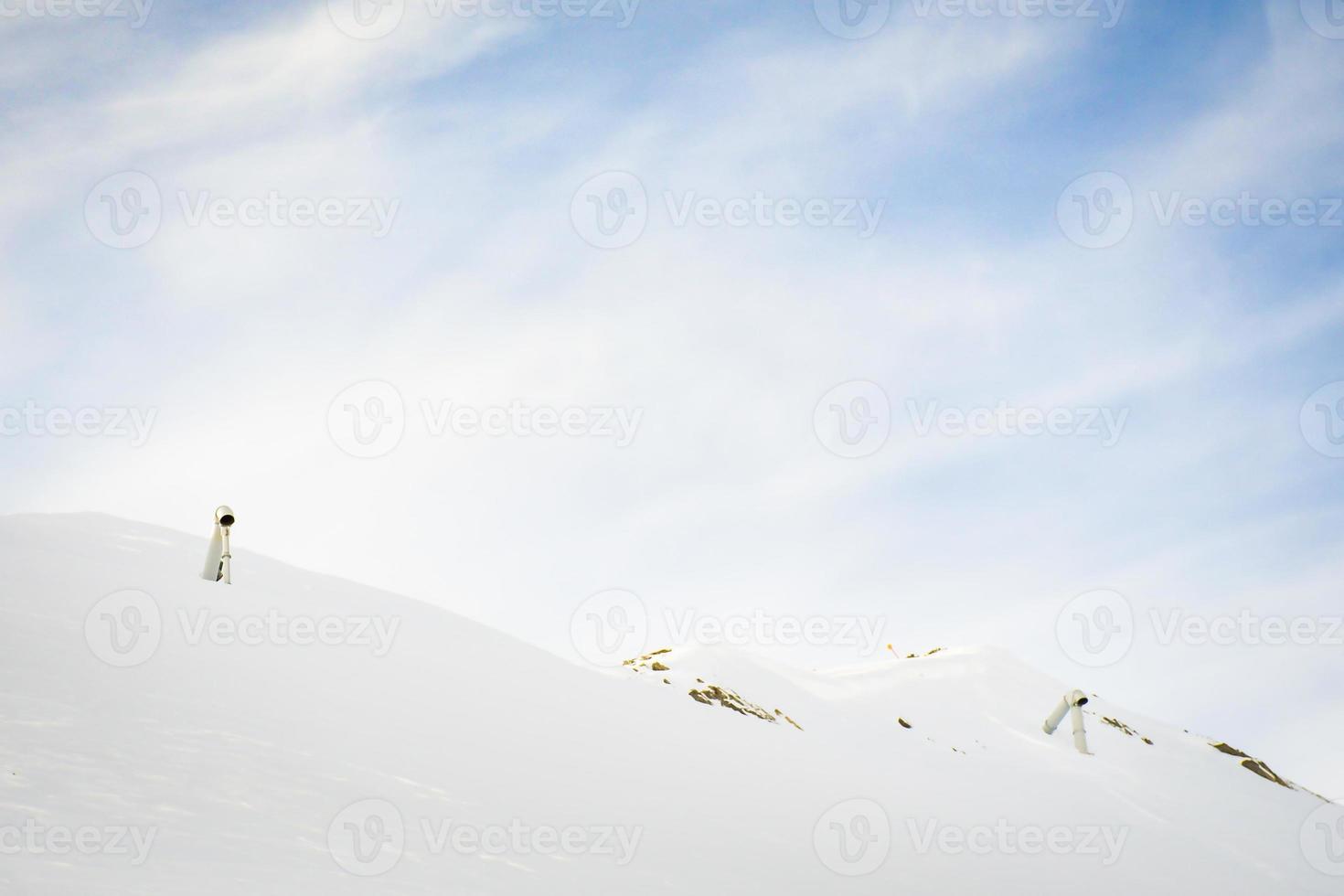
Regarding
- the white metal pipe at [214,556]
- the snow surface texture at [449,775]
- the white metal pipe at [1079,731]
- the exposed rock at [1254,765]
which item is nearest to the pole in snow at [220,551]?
the white metal pipe at [214,556]

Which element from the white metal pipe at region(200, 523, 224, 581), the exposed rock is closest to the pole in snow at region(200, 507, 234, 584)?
the white metal pipe at region(200, 523, 224, 581)

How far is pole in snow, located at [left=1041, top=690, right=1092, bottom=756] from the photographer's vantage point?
22025 mm

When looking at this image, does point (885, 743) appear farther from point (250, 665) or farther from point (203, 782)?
point (203, 782)

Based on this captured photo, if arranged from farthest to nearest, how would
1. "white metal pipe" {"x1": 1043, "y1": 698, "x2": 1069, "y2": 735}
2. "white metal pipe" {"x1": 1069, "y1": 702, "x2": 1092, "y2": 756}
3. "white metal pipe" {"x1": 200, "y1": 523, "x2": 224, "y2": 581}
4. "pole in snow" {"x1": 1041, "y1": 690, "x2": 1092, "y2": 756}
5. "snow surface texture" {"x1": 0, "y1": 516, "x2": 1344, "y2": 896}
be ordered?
"white metal pipe" {"x1": 1043, "y1": 698, "x2": 1069, "y2": 735}, "pole in snow" {"x1": 1041, "y1": 690, "x2": 1092, "y2": 756}, "white metal pipe" {"x1": 1069, "y1": 702, "x2": 1092, "y2": 756}, "white metal pipe" {"x1": 200, "y1": 523, "x2": 224, "y2": 581}, "snow surface texture" {"x1": 0, "y1": 516, "x2": 1344, "y2": 896}

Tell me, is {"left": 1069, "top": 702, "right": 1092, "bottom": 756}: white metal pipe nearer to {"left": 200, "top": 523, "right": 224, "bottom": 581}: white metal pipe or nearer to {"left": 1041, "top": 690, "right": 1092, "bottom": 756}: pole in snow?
{"left": 1041, "top": 690, "right": 1092, "bottom": 756}: pole in snow

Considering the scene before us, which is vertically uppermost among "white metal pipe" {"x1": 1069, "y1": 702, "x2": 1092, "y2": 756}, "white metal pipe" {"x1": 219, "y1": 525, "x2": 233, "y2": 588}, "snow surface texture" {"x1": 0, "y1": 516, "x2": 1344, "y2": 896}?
"white metal pipe" {"x1": 1069, "y1": 702, "x2": 1092, "y2": 756}

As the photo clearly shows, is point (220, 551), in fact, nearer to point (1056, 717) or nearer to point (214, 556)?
point (214, 556)

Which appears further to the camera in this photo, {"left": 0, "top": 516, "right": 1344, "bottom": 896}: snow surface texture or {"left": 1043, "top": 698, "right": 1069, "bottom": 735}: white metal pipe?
{"left": 1043, "top": 698, "right": 1069, "bottom": 735}: white metal pipe

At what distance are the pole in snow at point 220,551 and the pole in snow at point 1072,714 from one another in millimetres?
19354

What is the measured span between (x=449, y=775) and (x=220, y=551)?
699cm

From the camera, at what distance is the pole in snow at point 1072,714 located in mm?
22025

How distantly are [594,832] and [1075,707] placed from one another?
59.2 ft

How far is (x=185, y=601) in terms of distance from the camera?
11.5 metres

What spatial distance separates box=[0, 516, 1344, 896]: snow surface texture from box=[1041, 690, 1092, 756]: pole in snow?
1.96 m
